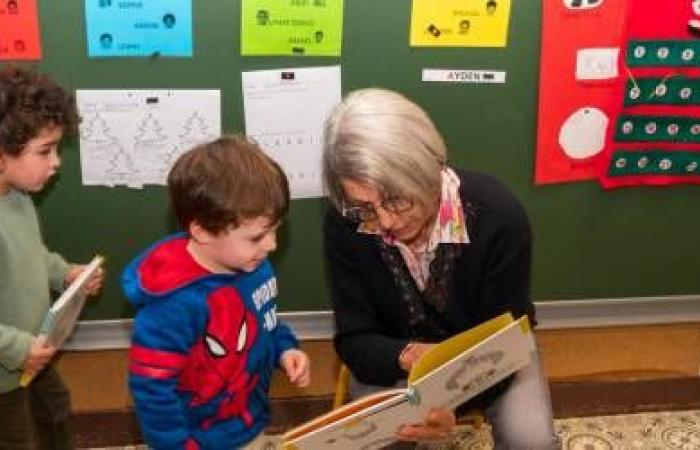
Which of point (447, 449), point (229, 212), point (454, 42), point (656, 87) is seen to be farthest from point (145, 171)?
point (656, 87)

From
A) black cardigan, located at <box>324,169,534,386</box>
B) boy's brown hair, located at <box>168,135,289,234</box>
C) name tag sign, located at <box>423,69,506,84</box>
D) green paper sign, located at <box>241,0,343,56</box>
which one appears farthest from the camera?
name tag sign, located at <box>423,69,506,84</box>

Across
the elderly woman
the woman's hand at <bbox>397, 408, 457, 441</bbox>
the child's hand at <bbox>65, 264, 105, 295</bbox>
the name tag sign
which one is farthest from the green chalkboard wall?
the woman's hand at <bbox>397, 408, 457, 441</bbox>

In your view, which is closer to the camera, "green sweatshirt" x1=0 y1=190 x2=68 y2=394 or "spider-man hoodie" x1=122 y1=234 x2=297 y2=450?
"spider-man hoodie" x1=122 y1=234 x2=297 y2=450

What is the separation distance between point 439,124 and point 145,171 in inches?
26.0

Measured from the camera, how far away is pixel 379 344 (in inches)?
58.9

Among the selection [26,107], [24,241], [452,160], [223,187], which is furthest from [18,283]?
[452,160]

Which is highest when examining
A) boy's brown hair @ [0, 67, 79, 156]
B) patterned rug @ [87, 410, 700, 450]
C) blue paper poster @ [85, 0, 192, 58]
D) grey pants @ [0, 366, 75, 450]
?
blue paper poster @ [85, 0, 192, 58]

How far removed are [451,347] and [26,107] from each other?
2.78 ft

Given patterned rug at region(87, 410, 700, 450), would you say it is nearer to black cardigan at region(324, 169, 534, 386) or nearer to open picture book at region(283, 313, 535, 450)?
black cardigan at region(324, 169, 534, 386)

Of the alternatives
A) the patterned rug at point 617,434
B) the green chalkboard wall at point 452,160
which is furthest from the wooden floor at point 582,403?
the green chalkboard wall at point 452,160

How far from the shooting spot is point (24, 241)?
1.45m

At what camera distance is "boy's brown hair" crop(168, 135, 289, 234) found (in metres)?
1.20

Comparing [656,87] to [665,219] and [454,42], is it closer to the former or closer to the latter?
[665,219]

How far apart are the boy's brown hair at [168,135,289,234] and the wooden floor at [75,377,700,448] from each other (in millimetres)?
912
